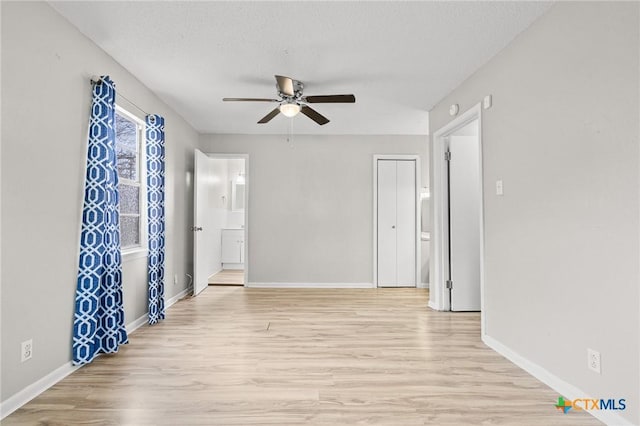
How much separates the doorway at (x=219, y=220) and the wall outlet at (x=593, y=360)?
165 inches

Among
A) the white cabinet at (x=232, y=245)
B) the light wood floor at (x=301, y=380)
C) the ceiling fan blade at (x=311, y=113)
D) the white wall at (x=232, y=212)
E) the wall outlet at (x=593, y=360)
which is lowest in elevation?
the light wood floor at (x=301, y=380)

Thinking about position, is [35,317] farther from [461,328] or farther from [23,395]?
[461,328]

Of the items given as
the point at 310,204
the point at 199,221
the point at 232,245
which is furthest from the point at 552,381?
the point at 232,245

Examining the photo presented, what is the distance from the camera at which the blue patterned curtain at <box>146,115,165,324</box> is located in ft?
11.2

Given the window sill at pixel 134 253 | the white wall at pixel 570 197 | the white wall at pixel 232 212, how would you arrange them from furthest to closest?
the white wall at pixel 232 212 < the window sill at pixel 134 253 < the white wall at pixel 570 197

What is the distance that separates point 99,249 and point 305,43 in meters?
2.22

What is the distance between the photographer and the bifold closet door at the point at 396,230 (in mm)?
5297

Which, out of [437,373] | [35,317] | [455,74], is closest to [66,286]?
[35,317]

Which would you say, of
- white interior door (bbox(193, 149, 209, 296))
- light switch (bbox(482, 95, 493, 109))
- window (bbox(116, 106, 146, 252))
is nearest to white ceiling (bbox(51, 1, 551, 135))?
light switch (bbox(482, 95, 493, 109))

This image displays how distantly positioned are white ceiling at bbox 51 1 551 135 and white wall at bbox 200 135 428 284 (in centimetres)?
152

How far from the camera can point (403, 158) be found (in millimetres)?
5348

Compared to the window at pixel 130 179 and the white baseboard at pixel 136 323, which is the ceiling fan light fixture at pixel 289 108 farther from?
the white baseboard at pixel 136 323

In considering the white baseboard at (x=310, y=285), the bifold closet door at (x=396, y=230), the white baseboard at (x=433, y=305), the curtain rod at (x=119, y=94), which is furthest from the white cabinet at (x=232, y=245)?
the white baseboard at (x=433, y=305)

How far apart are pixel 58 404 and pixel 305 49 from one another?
290cm
